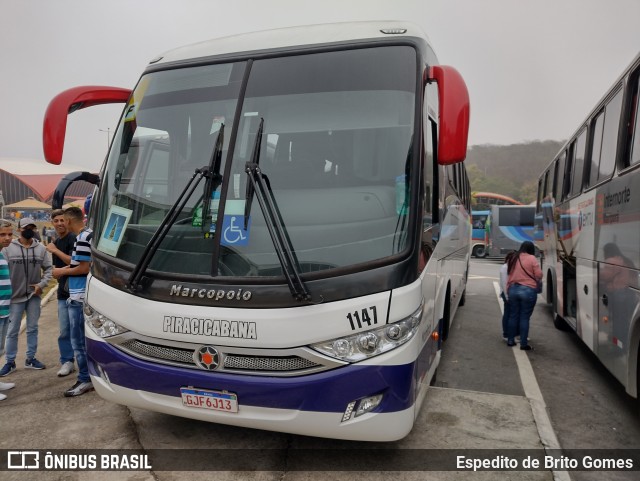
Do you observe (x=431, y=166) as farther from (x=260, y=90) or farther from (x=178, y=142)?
(x=178, y=142)

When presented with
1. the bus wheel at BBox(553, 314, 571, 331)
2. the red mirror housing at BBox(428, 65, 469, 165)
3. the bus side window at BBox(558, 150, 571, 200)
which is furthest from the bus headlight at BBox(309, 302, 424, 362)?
the bus wheel at BBox(553, 314, 571, 331)

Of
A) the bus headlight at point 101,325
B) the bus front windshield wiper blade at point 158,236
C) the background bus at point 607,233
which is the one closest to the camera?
the bus front windshield wiper blade at point 158,236

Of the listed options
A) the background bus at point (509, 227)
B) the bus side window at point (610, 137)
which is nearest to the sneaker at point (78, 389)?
the bus side window at point (610, 137)

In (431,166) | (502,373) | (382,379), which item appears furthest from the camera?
(502,373)

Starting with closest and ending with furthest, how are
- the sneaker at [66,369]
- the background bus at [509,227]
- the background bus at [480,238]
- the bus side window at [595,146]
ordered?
the sneaker at [66,369]
the bus side window at [595,146]
the background bus at [509,227]
the background bus at [480,238]

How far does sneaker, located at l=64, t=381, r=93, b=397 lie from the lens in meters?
4.55

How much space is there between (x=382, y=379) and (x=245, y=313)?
904 millimetres

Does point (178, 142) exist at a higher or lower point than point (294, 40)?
lower

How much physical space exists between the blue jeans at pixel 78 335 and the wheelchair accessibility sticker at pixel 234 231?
2491 mm

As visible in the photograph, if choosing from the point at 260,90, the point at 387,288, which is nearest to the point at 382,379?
the point at 387,288

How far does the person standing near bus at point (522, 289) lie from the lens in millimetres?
6566

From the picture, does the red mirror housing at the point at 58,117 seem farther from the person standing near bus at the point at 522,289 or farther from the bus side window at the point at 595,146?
the person standing near bus at the point at 522,289

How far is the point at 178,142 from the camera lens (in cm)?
355

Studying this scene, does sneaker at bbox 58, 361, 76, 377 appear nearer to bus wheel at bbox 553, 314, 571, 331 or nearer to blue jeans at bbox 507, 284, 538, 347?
blue jeans at bbox 507, 284, 538, 347
